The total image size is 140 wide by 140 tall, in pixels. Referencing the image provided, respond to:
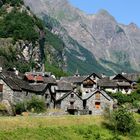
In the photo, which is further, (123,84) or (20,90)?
(123,84)

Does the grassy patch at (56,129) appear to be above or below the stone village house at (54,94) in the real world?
below

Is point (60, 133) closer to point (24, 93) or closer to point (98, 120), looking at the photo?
point (98, 120)

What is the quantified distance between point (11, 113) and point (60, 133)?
46.4ft

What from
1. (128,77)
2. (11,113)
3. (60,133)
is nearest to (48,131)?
(60,133)

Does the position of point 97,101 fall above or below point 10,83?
below

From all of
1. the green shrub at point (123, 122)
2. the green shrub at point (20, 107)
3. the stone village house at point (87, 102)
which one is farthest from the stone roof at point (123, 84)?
the green shrub at point (123, 122)

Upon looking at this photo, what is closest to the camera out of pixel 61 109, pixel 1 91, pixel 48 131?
pixel 48 131

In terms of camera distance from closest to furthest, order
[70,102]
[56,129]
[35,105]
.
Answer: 1. [56,129]
2. [35,105]
3. [70,102]

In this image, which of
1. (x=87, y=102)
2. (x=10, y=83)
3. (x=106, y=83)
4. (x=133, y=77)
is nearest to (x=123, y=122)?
(x=87, y=102)

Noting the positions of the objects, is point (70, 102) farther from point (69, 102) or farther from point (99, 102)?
point (99, 102)

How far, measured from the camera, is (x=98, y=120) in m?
102

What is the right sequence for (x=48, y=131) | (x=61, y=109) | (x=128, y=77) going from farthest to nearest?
1. (x=128, y=77)
2. (x=61, y=109)
3. (x=48, y=131)

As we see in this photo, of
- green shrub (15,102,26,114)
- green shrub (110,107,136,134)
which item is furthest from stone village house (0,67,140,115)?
green shrub (110,107,136,134)

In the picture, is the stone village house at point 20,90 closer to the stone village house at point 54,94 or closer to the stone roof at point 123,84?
the stone village house at point 54,94
